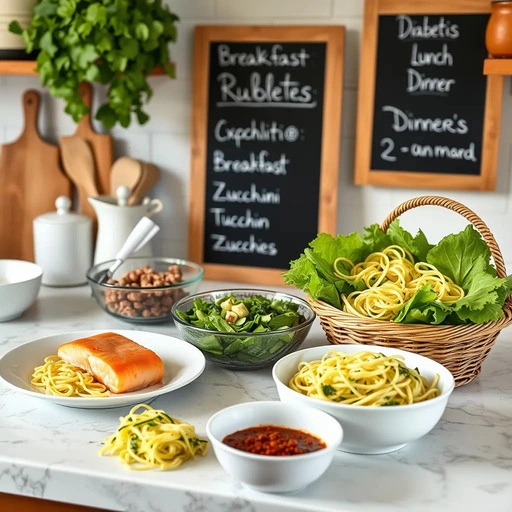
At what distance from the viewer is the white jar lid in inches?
87.8

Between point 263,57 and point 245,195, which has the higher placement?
point 263,57

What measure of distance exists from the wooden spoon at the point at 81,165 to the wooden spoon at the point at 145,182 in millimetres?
123

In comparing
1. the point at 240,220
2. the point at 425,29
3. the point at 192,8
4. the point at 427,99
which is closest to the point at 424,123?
the point at 427,99

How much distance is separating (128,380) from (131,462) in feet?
0.72

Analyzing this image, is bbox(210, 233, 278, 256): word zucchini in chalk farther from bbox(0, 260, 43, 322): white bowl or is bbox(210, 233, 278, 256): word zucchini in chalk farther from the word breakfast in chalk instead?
bbox(0, 260, 43, 322): white bowl

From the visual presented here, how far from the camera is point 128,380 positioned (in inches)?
57.6

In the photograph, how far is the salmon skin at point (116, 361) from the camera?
1465mm

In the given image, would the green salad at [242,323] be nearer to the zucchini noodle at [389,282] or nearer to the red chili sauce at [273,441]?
the zucchini noodle at [389,282]

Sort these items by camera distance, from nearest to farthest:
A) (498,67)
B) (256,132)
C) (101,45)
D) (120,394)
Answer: (120,394) < (498,67) < (101,45) < (256,132)

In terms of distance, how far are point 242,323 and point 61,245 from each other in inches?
30.9

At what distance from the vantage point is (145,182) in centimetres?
228

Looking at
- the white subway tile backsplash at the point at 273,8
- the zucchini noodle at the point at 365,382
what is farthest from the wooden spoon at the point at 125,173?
the zucchini noodle at the point at 365,382

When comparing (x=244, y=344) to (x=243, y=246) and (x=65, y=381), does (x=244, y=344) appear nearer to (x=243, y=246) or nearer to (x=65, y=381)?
(x=65, y=381)

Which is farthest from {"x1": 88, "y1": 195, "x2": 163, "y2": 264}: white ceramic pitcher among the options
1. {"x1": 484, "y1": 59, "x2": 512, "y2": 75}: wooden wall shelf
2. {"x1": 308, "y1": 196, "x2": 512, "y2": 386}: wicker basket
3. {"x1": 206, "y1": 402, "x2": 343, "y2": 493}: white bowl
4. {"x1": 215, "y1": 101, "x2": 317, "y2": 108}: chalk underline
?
{"x1": 206, "y1": 402, "x2": 343, "y2": 493}: white bowl
